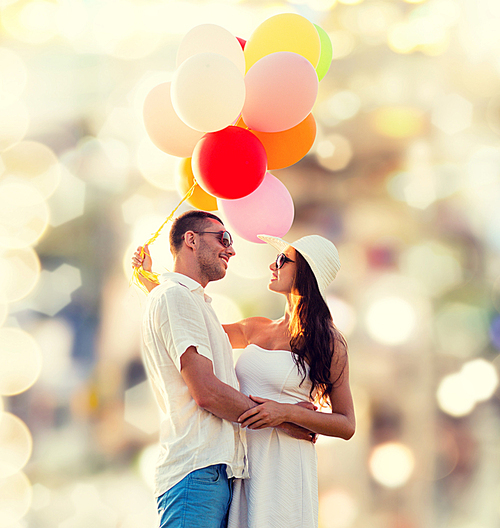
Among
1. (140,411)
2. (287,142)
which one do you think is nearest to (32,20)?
(287,142)

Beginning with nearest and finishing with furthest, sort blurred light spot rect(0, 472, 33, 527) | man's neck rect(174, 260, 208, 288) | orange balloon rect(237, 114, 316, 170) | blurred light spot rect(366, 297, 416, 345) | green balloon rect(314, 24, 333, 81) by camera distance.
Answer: man's neck rect(174, 260, 208, 288) < orange balloon rect(237, 114, 316, 170) < green balloon rect(314, 24, 333, 81) < blurred light spot rect(0, 472, 33, 527) < blurred light spot rect(366, 297, 416, 345)

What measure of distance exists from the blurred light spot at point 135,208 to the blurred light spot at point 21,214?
0.33 meters

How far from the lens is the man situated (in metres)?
0.92

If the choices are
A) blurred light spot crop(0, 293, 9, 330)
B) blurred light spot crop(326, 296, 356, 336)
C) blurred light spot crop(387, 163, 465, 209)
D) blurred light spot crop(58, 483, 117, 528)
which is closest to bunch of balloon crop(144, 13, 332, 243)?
blurred light spot crop(326, 296, 356, 336)

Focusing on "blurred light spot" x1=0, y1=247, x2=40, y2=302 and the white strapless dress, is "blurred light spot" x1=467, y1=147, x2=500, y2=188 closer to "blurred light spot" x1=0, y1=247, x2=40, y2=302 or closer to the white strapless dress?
the white strapless dress

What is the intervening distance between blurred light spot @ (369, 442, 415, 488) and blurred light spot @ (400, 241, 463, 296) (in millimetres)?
690

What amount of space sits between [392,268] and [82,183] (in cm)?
140

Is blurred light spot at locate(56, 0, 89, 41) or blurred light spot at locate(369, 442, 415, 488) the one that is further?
blurred light spot at locate(56, 0, 89, 41)

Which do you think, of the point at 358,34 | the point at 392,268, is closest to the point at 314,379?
the point at 392,268

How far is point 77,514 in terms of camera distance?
1854 mm

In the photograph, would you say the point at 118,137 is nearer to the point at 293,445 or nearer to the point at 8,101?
the point at 8,101

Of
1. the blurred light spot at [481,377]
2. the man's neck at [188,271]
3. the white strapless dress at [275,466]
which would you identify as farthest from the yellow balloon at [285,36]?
the blurred light spot at [481,377]

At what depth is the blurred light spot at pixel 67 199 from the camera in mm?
2006

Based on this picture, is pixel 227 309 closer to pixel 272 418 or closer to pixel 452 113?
pixel 272 418
